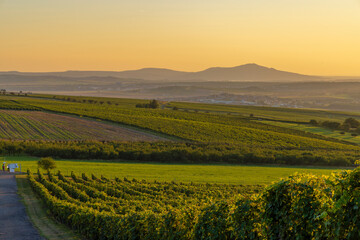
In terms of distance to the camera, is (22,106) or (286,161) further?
(22,106)

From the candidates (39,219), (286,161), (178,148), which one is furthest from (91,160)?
(39,219)

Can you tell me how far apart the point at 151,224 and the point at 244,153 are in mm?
56298

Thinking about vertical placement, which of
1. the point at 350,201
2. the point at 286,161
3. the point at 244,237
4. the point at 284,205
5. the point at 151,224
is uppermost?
the point at 350,201

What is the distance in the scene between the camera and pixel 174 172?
181ft

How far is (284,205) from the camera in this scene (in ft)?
34.2

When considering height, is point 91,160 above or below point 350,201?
below

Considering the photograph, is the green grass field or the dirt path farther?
the green grass field

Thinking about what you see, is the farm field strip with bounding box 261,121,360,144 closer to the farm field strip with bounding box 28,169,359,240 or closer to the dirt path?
the dirt path

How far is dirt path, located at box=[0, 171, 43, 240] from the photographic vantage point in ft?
76.3

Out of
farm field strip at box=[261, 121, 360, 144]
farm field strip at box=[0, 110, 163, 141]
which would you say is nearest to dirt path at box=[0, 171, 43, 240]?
farm field strip at box=[0, 110, 163, 141]

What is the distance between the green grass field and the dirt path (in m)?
13.2

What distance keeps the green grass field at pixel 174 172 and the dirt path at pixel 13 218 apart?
1320 centimetres

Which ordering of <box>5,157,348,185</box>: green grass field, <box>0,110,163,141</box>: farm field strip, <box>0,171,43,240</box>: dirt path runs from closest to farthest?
<box>0,171,43,240</box>: dirt path, <box>5,157,348,185</box>: green grass field, <box>0,110,163,141</box>: farm field strip

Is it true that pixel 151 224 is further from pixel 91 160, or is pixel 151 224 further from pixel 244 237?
→ pixel 91 160
